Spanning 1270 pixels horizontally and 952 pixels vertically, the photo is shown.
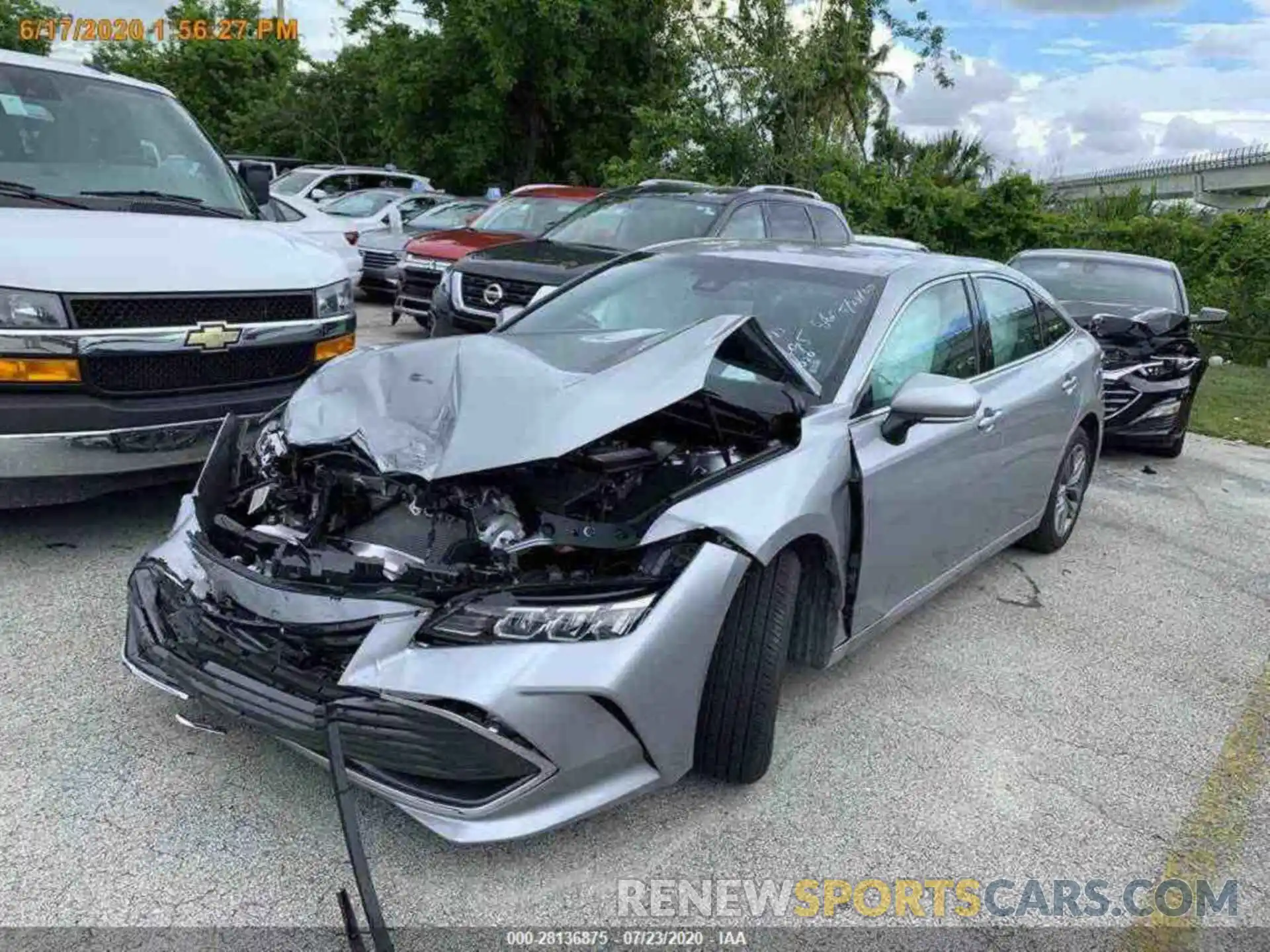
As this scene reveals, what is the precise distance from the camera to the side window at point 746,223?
27.0 feet

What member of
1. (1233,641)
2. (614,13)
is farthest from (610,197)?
(614,13)

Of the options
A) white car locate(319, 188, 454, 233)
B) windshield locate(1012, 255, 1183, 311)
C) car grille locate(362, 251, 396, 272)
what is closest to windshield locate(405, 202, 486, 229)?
white car locate(319, 188, 454, 233)

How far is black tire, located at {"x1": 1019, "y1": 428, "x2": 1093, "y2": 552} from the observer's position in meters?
5.05

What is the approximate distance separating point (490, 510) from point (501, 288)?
18.7ft

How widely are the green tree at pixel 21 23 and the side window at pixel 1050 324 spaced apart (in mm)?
38908

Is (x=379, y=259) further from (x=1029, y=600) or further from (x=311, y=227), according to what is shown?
(x=1029, y=600)

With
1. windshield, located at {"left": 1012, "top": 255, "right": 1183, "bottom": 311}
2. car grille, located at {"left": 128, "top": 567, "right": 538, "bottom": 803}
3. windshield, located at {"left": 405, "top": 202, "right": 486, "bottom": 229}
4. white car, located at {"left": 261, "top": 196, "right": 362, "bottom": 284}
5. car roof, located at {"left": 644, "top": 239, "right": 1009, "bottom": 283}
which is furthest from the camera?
windshield, located at {"left": 405, "top": 202, "right": 486, "bottom": 229}

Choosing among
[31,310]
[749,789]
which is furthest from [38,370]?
[749,789]

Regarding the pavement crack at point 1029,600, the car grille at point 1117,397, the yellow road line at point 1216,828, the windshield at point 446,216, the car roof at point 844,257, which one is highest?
the car roof at point 844,257

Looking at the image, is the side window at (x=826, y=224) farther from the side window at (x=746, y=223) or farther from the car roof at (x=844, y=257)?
the car roof at (x=844, y=257)

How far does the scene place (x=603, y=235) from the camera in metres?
8.69

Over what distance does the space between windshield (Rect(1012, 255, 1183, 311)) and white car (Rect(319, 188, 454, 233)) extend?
8.73 meters

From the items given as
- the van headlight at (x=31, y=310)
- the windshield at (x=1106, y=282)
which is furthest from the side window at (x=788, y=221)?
the van headlight at (x=31, y=310)

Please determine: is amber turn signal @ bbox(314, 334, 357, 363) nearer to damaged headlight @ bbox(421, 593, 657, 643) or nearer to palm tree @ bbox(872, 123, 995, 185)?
damaged headlight @ bbox(421, 593, 657, 643)
